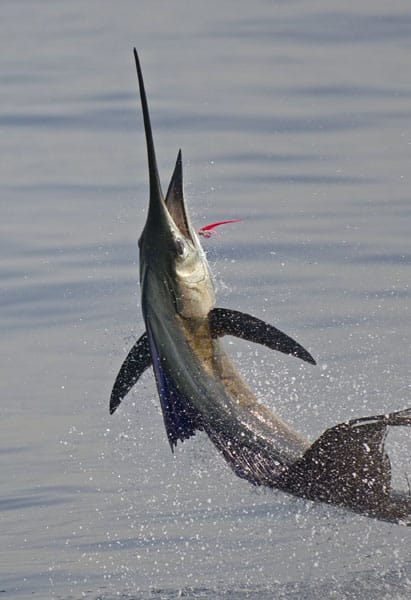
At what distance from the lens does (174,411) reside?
23.5 ft

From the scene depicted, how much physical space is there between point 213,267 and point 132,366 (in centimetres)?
456

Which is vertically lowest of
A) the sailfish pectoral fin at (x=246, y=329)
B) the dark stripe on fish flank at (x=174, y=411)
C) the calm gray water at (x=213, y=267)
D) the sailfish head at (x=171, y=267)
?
the calm gray water at (x=213, y=267)

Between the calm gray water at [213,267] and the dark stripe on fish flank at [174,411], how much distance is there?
0.41 m

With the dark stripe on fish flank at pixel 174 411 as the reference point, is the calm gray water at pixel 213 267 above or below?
below

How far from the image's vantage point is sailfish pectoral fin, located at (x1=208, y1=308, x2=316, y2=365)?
Answer: 718 centimetres

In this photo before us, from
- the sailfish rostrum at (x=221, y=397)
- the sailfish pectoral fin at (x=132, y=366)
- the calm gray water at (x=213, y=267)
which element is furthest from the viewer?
the calm gray water at (x=213, y=267)

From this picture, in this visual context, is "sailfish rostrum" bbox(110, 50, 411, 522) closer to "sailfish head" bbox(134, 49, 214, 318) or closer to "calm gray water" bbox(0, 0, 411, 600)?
"sailfish head" bbox(134, 49, 214, 318)

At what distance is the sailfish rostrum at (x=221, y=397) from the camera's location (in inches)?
278

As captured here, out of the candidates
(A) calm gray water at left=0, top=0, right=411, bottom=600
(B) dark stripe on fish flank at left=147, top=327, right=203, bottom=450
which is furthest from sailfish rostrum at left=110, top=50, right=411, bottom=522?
(A) calm gray water at left=0, top=0, right=411, bottom=600

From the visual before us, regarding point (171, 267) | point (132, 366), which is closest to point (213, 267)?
point (132, 366)

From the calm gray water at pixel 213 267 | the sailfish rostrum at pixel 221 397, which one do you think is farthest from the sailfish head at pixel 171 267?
the calm gray water at pixel 213 267

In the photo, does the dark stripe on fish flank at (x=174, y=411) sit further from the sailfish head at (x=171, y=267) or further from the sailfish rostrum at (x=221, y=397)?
the sailfish head at (x=171, y=267)

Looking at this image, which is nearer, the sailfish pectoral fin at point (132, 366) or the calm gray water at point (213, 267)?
the sailfish pectoral fin at point (132, 366)

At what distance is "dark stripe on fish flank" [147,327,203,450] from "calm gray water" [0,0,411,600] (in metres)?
0.41
